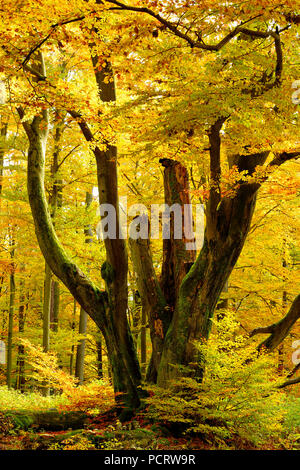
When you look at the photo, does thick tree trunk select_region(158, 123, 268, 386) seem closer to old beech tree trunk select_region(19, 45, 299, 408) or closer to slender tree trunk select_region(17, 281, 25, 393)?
old beech tree trunk select_region(19, 45, 299, 408)

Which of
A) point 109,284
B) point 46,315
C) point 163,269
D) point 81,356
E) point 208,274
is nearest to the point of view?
point 208,274

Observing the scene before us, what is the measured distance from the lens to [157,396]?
5.77 m

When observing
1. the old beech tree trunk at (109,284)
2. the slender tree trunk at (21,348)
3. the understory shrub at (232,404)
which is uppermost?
Answer: the old beech tree trunk at (109,284)

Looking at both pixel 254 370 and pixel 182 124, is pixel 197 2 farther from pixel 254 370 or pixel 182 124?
pixel 254 370

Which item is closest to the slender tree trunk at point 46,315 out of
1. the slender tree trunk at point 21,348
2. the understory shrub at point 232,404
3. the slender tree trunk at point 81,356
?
the slender tree trunk at point 81,356

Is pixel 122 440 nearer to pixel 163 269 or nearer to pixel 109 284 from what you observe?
pixel 109 284

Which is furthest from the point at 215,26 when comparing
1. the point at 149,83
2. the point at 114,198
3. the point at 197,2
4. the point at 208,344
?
the point at 208,344

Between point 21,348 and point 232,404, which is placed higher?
point 232,404

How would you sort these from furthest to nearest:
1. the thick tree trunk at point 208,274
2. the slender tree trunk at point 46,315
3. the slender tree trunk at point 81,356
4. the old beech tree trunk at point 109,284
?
the slender tree trunk at point 81,356 → the slender tree trunk at point 46,315 → the old beech tree trunk at point 109,284 → the thick tree trunk at point 208,274

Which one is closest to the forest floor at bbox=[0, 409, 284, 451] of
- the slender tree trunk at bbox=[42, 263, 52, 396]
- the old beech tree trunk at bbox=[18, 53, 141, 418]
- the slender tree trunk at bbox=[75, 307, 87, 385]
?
the old beech tree trunk at bbox=[18, 53, 141, 418]

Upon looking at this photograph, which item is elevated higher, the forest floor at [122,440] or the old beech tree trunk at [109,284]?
the old beech tree trunk at [109,284]

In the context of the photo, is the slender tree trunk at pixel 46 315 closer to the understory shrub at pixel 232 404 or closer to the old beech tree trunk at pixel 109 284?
the old beech tree trunk at pixel 109 284

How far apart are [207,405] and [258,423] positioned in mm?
626

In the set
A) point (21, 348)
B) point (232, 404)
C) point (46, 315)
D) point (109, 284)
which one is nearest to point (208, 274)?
point (109, 284)
